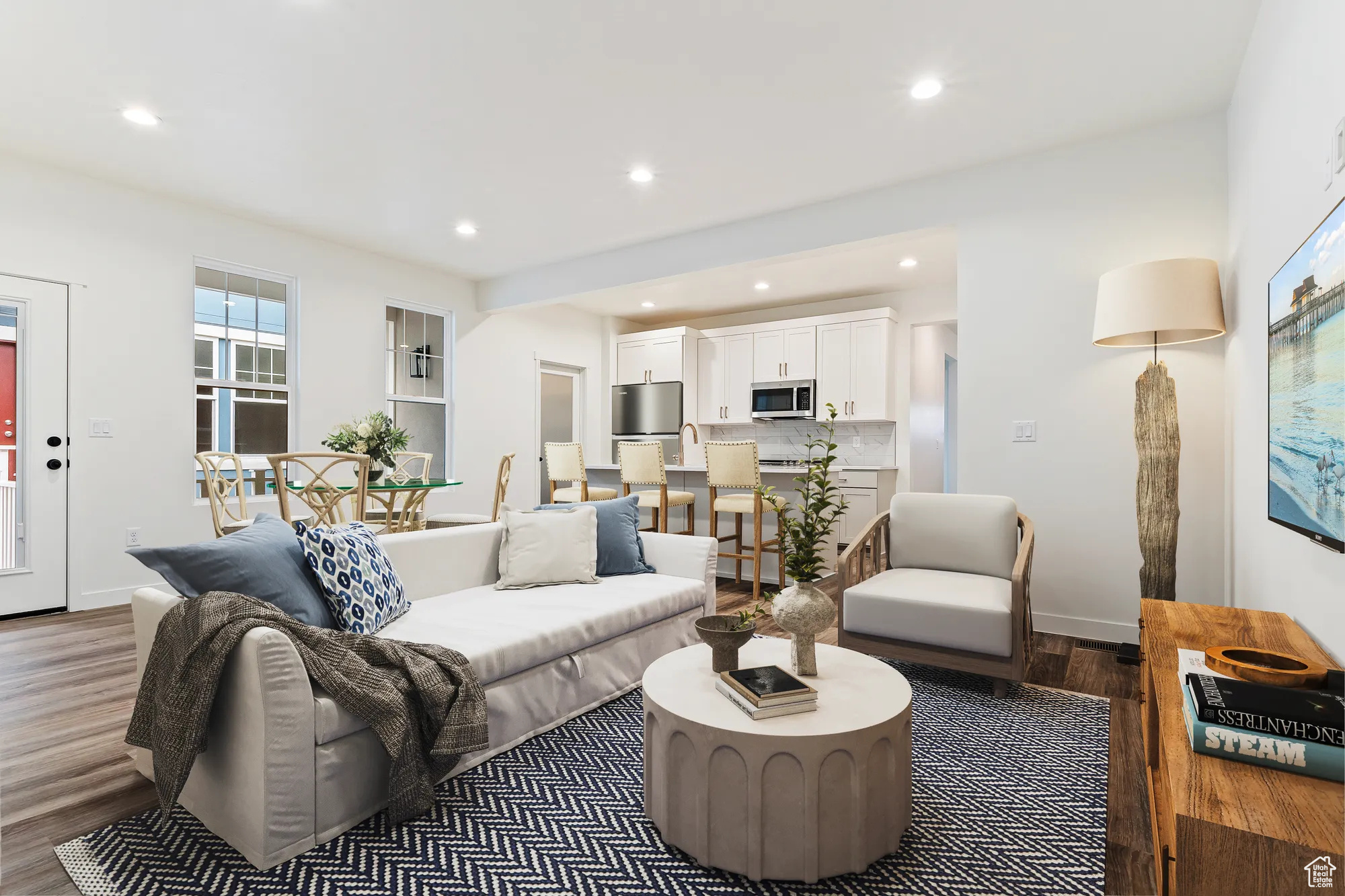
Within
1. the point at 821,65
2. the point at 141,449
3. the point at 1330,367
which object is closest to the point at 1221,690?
the point at 1330,367

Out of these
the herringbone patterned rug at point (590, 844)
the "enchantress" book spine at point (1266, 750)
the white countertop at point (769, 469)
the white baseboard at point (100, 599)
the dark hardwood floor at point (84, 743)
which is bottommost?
the herringbone patterned rug at point (590, 844)

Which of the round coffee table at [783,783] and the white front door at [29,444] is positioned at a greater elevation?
the white front door at [29,444]

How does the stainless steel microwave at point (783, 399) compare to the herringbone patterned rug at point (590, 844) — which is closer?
the herringbone patterned rug at point (590, 844)

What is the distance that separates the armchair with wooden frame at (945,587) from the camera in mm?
2627

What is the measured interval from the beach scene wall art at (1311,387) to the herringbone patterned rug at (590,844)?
0.96 m

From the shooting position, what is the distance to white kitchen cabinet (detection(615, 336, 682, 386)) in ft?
25.0

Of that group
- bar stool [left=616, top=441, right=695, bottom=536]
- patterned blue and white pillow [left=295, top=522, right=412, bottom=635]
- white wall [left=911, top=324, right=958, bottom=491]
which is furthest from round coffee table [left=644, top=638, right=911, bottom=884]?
white wall [left=911, top=324, right=958, bottom=491]

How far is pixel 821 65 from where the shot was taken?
9.27ft

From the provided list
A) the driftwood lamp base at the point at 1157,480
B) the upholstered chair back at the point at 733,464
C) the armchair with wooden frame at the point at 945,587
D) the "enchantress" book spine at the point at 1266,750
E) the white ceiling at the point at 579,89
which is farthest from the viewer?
the upholstered chair back at the point at 733,464

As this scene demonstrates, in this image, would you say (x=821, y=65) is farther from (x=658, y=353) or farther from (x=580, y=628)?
(x=658, y=353)

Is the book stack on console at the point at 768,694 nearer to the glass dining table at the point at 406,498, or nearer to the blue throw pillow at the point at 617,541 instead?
the blue throw pillow at the point at 617,541

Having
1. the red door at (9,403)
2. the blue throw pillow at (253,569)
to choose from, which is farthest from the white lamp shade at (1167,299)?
the red door at (9,403)

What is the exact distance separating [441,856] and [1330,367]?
2329 millimetres

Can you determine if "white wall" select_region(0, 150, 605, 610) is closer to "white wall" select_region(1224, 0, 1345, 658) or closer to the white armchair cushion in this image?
the white armchair cushion
